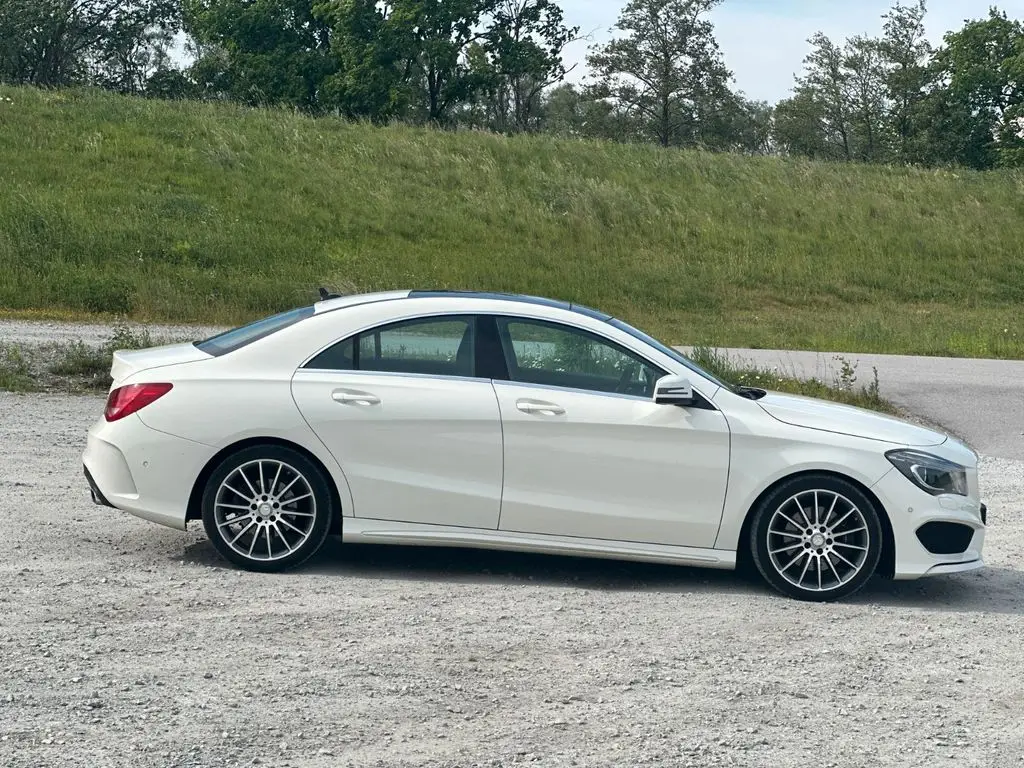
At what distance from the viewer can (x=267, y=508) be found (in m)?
6.86

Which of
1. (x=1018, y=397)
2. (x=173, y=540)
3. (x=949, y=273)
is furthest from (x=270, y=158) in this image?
(x=173, y=540)

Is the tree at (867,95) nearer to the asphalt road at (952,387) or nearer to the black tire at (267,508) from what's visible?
the asphalt road at (952,387)

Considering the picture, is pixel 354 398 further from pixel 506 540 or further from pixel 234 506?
pixel 506 540

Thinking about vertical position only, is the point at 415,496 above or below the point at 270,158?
below

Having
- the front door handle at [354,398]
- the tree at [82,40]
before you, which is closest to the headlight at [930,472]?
the front door handle at [354,398]

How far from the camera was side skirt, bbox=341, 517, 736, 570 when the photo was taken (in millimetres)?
6891

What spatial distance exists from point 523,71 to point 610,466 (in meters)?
54.8

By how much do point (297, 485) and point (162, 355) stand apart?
3.76ft

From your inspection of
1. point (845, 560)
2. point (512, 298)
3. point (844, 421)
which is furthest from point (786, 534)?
point (512, 298)

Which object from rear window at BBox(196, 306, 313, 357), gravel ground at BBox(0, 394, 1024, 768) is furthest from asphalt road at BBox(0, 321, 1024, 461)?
rear window at BBox(196, 306, 313, 357)

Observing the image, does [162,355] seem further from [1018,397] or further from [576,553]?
[1018,397]

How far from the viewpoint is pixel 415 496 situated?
271 inches

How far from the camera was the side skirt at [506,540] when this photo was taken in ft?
22.6

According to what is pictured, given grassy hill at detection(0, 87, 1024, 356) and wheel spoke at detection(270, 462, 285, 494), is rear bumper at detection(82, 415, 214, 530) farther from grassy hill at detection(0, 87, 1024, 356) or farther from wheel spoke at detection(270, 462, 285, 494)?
grassy hill at detection(0, 87, 1024, 356)
